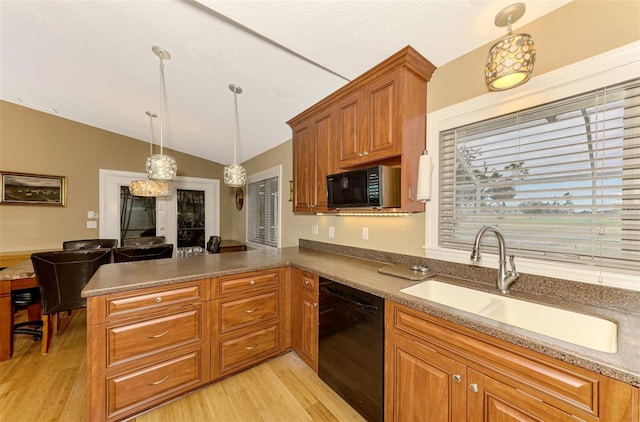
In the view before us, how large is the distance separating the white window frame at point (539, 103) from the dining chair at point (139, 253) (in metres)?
2.54

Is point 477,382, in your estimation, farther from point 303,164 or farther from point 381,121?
point 303,164

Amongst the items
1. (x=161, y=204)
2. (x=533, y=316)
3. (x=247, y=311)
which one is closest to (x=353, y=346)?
(x=247, y=311)

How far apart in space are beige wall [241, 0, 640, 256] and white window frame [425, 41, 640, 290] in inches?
2.2

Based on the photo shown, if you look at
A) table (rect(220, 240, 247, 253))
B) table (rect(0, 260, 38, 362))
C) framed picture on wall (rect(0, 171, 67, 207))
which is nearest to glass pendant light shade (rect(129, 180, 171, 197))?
table (rect(0, 260, 38, 362))

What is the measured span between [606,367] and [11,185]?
584 cm

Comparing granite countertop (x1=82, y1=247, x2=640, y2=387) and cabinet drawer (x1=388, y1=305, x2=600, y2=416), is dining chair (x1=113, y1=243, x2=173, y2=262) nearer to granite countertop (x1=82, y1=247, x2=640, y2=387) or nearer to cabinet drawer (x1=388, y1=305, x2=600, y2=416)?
granite countertop (x1=82, y1=247, x2=640, y2=387)

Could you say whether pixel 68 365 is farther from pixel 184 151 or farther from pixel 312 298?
pixel 184 151

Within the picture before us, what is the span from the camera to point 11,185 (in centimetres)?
346

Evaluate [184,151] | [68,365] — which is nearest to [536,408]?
[68,365]

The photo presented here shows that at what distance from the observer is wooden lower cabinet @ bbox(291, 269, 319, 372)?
1.95m

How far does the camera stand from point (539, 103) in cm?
134

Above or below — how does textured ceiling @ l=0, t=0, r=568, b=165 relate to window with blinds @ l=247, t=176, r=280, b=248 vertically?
above

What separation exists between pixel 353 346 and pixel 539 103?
5.76 ft

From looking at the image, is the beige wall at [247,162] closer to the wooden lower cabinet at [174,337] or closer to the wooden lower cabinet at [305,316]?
the wooden lower cabinet at [305,316]
